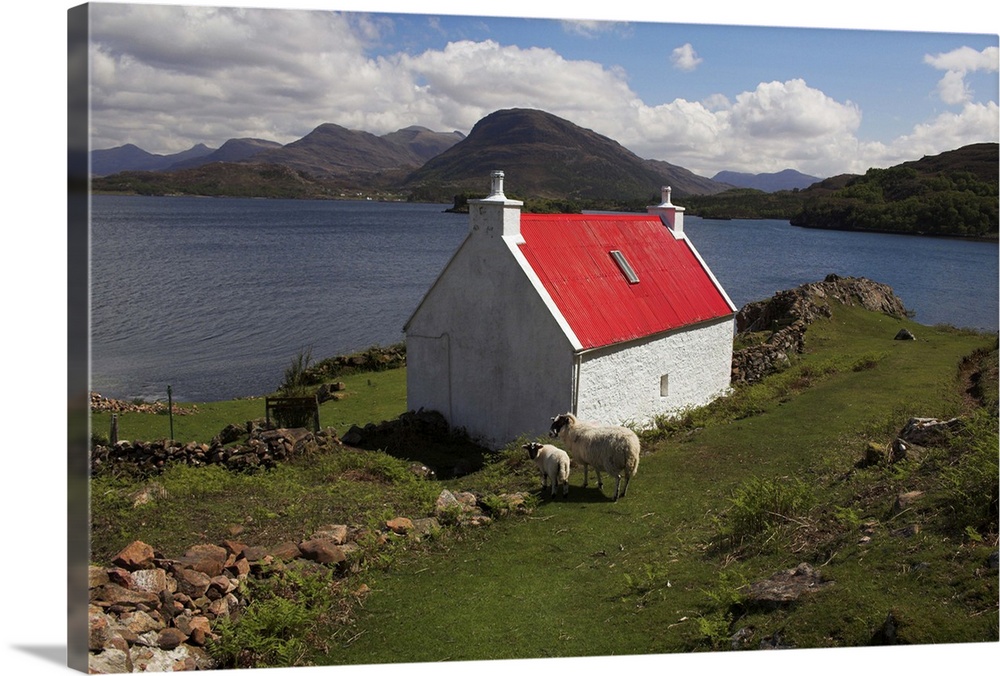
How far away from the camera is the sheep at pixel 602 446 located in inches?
498

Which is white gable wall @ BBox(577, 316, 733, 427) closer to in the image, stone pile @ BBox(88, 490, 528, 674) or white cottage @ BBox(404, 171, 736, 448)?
white cottage @ BBox(404, 171, 736, 448)

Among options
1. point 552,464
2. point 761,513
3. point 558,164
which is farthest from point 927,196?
point 558,164

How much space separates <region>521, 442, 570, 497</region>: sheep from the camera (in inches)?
502

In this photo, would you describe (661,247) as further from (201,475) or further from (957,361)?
(201,475)

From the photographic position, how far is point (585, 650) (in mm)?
8141

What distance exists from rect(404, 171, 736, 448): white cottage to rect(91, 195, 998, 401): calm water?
582cm

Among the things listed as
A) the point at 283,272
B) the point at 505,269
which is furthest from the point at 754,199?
the point at 283,272

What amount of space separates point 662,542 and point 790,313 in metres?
22.9

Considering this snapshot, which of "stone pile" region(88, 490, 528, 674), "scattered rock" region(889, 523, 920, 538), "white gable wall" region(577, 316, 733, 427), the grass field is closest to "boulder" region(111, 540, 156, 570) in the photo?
"stone pile" region(88, 490, 528, 674)

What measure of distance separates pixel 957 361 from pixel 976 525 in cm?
1548

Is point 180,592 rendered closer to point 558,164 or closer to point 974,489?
point 974,489

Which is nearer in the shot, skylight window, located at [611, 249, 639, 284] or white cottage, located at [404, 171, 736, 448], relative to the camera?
white cottage, located at [404, 171, 736, 448]

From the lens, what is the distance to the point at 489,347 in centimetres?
1661

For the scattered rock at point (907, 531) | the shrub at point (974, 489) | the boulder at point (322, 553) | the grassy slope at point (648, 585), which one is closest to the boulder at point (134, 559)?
the boulder at point (322, 553)
